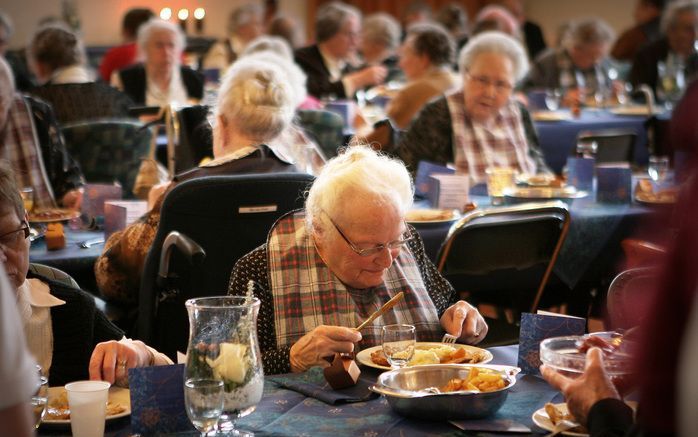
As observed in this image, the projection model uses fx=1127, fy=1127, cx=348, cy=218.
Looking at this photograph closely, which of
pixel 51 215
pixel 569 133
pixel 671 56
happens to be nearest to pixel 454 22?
pixel 671 56

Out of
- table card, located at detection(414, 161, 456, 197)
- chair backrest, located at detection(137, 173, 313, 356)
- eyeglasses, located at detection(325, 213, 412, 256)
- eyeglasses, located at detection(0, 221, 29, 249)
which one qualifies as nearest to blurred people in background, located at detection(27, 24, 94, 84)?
table card, located at detection(414, 161, 456, 197)

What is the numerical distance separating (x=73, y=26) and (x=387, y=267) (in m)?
11.8

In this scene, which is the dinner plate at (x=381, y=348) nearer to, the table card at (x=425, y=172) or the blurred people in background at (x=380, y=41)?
the table card at (x=425, y=172)

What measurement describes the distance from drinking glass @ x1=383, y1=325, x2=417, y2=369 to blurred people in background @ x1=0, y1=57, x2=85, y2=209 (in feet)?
8.18

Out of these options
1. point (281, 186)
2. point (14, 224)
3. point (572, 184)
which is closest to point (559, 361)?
point (14, 224)

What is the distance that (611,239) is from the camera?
14.7 feet

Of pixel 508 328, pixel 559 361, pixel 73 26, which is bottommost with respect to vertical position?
pixel 508 328

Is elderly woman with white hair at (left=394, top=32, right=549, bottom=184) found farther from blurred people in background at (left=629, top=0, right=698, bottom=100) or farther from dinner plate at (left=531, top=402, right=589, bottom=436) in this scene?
blurred people in background at (left=629, top=0, right=698, bottom=100)

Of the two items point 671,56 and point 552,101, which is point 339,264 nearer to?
point 552,101

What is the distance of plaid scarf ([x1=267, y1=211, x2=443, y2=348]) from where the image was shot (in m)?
2.67

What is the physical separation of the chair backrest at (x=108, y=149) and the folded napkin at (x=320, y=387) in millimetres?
3297

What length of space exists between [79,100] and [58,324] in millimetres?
4530

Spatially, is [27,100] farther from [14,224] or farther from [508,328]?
[14,224]

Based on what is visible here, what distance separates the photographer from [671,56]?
9555 millimetres
